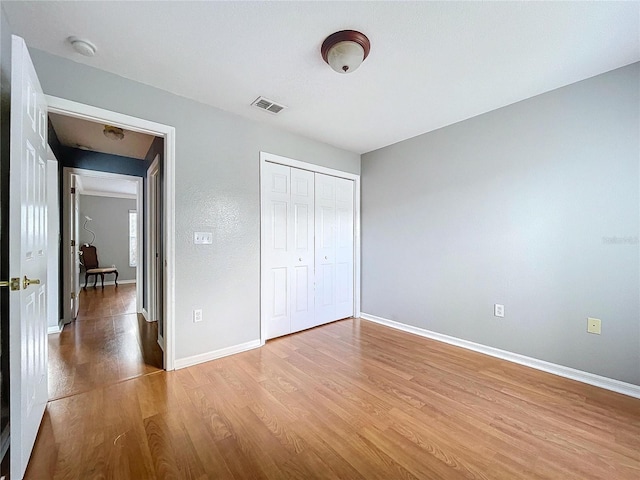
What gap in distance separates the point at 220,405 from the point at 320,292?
192 cm

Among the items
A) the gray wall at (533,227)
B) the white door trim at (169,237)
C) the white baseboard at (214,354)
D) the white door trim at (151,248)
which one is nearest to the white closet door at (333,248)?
the gray wall at (533,227)

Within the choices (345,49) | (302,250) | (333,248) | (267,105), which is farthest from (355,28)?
(333,248)

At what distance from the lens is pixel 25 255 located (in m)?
1.33

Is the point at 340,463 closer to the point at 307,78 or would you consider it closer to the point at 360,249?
the point at 307,78

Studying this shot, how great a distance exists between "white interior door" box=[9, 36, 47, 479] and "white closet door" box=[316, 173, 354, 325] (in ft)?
8.35

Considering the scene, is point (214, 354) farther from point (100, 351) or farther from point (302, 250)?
point (302, 250)

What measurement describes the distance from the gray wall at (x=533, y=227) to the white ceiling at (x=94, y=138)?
3.26 metres

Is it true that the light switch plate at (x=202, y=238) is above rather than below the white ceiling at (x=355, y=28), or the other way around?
below

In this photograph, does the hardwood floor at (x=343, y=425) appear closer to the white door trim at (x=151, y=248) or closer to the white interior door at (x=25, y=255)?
the white interior door at (x=25, y=255)

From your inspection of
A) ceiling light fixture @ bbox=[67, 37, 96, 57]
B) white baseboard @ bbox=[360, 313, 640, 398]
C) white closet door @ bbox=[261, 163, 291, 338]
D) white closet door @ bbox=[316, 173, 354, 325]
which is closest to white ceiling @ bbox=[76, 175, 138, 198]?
white closet door @ bbox=[261, 163, 291, 338]

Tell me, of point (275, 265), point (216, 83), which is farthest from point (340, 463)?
point (216, 83)

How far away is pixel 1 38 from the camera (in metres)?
1.46

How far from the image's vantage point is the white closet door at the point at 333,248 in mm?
3586

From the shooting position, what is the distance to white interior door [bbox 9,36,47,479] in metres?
1.22
